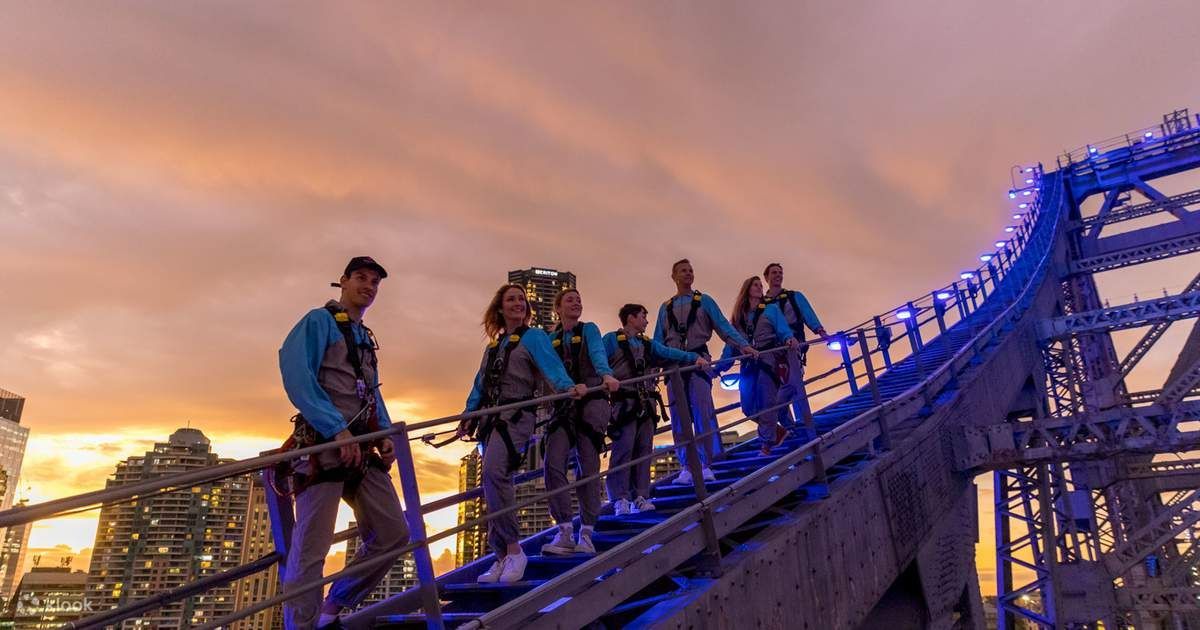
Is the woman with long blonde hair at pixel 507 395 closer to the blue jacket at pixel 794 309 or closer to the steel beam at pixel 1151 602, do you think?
the blue jacket at pixel 794 309

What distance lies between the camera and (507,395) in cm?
463

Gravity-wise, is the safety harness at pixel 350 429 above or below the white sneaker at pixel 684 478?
above

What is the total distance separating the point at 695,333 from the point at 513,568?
347 cm

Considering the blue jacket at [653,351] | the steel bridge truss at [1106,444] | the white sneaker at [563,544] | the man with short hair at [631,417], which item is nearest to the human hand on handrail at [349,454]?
the white sneaker at [563,544]

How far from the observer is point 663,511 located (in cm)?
576

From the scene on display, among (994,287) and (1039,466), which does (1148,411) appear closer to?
(1039,466)

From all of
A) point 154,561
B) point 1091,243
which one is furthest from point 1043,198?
point 154,561

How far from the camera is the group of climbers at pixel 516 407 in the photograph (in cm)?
333

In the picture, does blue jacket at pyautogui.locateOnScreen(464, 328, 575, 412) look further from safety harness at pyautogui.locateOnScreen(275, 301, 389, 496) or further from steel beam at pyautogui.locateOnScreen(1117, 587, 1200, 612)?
steel beam at pyautogui.locateOnScreen(1117, 587, 1200, 612)

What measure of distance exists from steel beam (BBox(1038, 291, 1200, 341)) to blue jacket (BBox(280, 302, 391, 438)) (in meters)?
19.9

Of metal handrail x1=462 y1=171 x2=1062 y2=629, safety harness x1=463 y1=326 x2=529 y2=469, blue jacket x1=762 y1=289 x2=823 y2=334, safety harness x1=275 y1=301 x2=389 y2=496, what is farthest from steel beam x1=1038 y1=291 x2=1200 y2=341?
safety harness x1=275 y1=301 x2=389 y2=496

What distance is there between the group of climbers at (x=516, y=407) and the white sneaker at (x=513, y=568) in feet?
0.04

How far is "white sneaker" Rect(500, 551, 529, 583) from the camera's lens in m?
4.22

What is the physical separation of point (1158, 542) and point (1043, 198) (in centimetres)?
1876
